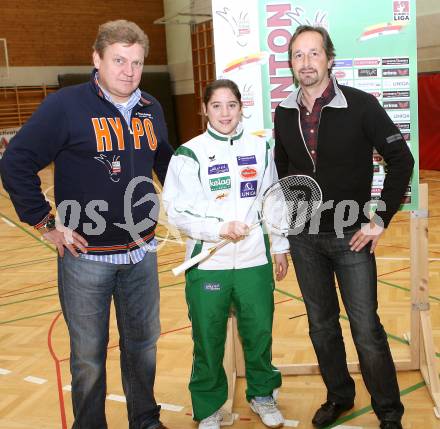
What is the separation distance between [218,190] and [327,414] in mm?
1318

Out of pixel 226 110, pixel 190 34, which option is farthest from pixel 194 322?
pixel 190 34

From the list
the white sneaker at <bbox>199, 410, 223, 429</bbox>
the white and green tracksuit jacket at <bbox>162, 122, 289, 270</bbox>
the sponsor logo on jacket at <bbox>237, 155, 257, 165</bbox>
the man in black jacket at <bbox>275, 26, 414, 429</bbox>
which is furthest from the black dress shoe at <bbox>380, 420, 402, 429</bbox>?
the sponsor logo on jacket at <bbox>237, 155, 257, 165</bbox>

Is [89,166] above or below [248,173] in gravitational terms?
above

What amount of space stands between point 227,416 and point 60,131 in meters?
1.76

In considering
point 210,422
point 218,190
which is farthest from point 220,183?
point 210,422

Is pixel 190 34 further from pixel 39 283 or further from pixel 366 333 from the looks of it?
pixel 366 333

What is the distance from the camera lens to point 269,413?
9.68 feet

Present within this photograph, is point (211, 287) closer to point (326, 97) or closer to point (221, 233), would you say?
point (221, 233)

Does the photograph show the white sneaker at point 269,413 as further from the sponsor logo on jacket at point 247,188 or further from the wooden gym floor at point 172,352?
the sponsor logo on jacket at point 247,188

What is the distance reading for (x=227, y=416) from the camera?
3.01 meters

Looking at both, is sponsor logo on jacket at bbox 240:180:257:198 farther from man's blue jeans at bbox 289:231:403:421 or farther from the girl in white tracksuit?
man's blue jeans at bbox 289:231:403:421

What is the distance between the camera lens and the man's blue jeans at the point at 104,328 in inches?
94.3

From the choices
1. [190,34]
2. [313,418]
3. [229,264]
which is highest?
[190,34]

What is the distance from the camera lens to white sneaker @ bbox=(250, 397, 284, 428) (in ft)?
9.60
